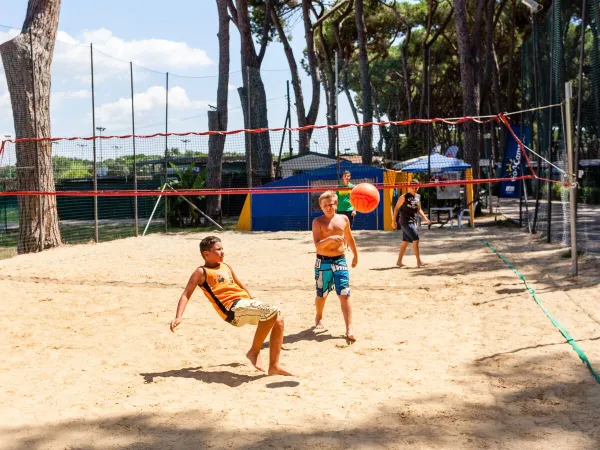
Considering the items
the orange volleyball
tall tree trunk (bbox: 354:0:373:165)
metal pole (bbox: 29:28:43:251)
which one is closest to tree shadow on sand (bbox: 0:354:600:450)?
the orange volleyball

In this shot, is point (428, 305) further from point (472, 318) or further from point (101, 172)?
point (101, 172)

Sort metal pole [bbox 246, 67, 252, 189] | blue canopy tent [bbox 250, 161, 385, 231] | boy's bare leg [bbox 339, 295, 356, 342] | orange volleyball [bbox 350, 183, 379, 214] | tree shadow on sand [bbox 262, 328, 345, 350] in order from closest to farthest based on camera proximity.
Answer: boy's bare leg [bbox 339, 295, 356, 342], tree shadow on sand [bbox 262, 328, 345, 350], orange volleyball [bbox 350, 183, 379, 214], blue canopy tent [bbox 250, 161, 385, 231], metal pole [bbox 246, 67, 252, 189]

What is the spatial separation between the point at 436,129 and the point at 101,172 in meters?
38.9

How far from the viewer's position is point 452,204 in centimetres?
2067

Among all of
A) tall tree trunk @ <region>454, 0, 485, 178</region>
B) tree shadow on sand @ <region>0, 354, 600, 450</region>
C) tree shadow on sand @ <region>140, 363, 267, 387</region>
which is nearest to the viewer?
tree shadow on sand @ <region>0, 354, 600, 450</region>

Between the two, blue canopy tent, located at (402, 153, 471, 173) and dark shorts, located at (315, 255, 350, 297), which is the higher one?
blue canopy tent, located at (402, 153, 471, 173)

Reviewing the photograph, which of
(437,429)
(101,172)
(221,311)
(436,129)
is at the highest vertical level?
(436,129)

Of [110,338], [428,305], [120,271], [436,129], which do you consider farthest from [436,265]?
[436,129]

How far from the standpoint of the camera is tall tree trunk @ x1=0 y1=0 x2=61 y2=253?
13711 mm

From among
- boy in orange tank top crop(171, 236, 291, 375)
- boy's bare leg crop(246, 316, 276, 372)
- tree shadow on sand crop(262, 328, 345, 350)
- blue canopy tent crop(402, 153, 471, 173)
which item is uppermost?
blue canopy tent crop(402, 153, 471, 173)

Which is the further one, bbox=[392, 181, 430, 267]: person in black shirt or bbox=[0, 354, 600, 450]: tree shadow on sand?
bbox=[392, 181, 430, 267]: person in black shirt

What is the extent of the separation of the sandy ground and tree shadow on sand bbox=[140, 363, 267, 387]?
22 mm

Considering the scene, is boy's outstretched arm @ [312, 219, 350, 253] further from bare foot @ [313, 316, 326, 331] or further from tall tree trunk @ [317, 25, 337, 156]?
tall tree trunk @ [317, 25, 337, 156]

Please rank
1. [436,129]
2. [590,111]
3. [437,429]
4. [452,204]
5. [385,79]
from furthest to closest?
[436,129] → [385,79] → [452,204] → [590,111] → [437,429]
